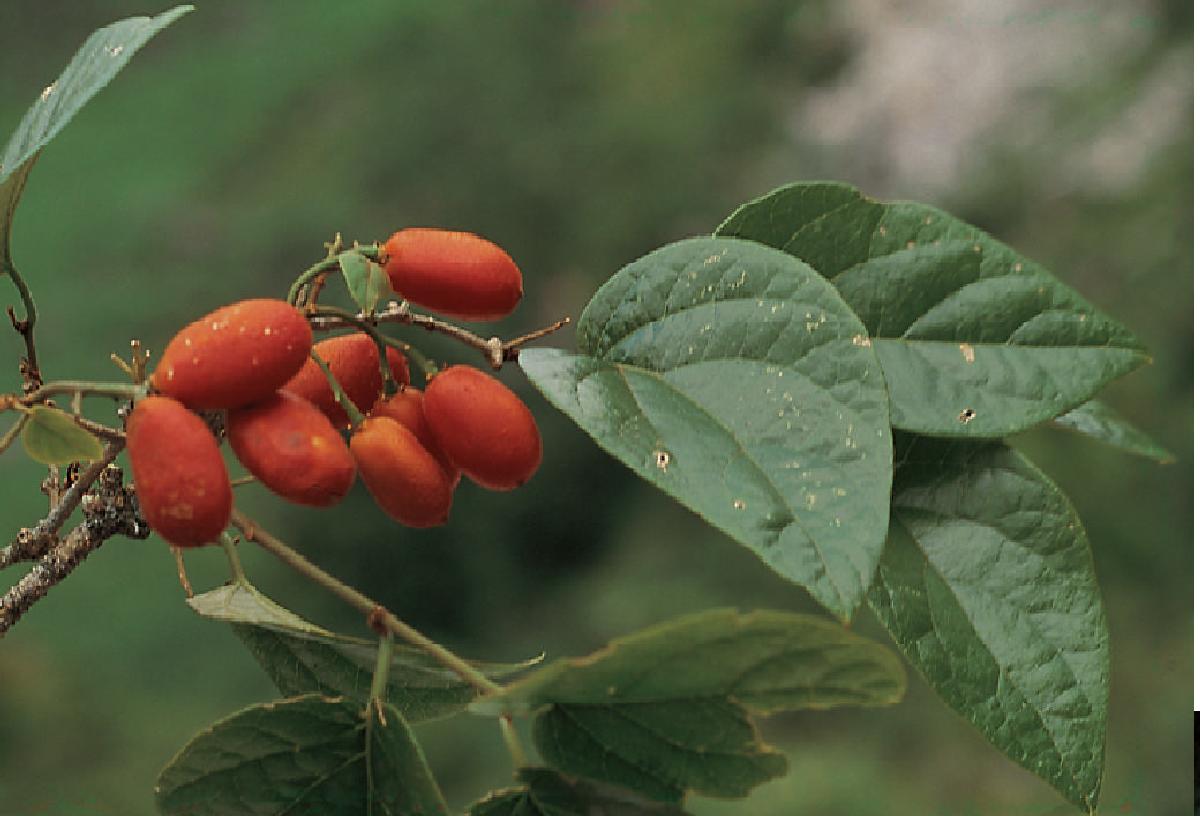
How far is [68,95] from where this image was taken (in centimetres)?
52

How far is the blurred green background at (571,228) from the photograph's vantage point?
222 cm

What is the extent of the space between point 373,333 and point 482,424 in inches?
2.1

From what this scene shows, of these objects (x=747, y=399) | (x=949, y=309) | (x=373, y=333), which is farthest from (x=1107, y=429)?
(x=373, y=333)

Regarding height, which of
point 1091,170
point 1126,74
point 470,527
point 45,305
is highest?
point 1126,74

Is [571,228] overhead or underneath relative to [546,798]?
underneath

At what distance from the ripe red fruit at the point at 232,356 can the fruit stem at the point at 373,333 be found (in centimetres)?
4

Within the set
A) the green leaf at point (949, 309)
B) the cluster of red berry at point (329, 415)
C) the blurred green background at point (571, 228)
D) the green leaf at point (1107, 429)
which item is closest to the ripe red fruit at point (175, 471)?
the cluster of red berry at point (329, 415)

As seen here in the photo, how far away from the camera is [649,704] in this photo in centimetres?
39

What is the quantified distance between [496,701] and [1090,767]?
228 mm

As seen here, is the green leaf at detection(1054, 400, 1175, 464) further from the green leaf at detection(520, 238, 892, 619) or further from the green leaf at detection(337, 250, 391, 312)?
the green leaf at detection(337, 250, 391, 312)

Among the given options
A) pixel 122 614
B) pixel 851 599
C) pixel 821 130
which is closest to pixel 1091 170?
pixel 821 130

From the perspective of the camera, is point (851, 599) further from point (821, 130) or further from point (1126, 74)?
point (821, 130)

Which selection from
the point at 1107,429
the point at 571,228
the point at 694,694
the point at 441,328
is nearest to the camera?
the point at 694,694

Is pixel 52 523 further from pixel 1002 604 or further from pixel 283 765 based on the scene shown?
pixel 1002 604
